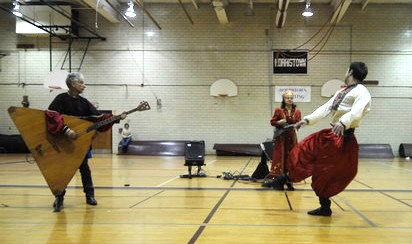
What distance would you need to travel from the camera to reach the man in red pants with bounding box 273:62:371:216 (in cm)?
505

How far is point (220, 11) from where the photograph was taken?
16453 mm

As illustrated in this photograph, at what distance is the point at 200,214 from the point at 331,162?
174 cm

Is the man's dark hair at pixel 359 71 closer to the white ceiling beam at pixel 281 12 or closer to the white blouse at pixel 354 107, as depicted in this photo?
the white blouse at pixel 354 107

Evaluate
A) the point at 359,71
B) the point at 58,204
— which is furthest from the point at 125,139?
the point at 359,71

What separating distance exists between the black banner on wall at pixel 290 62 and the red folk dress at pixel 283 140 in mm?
10245

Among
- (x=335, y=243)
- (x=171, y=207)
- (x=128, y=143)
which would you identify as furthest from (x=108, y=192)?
(x=128, y=143)

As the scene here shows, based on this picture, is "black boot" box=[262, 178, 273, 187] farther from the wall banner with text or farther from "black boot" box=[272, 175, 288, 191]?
the wall banner with text

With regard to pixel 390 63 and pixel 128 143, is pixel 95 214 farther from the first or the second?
pixel 390 63

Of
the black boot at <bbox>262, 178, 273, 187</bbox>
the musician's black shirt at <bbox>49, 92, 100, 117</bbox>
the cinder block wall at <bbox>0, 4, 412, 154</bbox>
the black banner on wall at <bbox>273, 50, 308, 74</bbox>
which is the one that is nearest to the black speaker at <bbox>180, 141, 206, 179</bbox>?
the black boot at <bbox>262, 178, 273, 187</bbox>

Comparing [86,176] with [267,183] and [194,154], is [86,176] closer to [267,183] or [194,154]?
[267,183]

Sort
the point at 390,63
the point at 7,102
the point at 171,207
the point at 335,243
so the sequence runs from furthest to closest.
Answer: the point at 7,102 < the point at 390,63 < the point at 171,207 < the point at 335,243

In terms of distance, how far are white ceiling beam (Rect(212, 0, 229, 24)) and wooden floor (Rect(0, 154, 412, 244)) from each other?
882 cm

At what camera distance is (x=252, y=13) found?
1803 cm

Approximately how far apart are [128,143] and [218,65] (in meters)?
5.07
